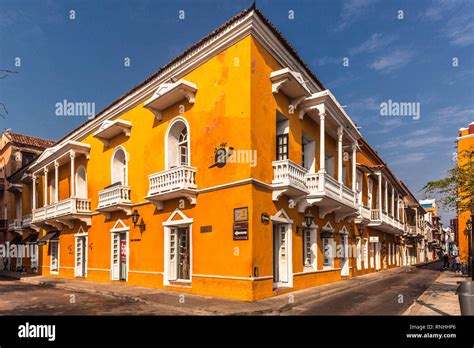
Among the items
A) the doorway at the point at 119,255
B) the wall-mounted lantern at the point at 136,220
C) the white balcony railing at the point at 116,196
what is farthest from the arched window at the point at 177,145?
the doorway at the point at 119,255

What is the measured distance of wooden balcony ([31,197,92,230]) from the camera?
20344 mm

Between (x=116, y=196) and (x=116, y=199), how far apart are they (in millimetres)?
156

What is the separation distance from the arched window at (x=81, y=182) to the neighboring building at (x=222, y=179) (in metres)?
0.84

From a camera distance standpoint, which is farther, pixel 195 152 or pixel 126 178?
pixel 126 178

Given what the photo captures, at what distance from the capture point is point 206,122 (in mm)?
13891

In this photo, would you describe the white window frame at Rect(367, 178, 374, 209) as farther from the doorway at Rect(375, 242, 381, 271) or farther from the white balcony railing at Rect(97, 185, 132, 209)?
the white balcony railing at Rect(97, 185, 132, 209)

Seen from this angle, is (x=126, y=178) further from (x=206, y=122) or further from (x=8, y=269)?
(x=8, y=269)

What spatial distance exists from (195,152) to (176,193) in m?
1.71

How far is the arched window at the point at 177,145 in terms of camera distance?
15461 mm

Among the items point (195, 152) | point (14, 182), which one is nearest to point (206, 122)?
point (195, 152)

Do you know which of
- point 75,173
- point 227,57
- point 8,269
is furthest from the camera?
point 8,269

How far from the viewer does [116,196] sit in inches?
688

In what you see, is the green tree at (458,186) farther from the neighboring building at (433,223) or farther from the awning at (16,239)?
the neighboring building at (433,223)
